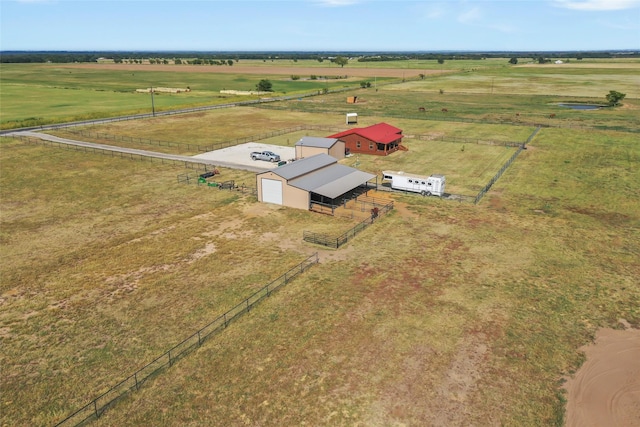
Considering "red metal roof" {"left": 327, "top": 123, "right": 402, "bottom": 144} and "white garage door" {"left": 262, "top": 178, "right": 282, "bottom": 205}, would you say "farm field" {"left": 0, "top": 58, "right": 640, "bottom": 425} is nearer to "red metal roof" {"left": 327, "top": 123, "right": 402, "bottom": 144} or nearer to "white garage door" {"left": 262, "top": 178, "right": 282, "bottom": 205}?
"white garage door" {"left": 262, "top": 178, "right": 282, "bottom": 205}

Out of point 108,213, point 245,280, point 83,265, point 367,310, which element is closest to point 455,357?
point 367,310

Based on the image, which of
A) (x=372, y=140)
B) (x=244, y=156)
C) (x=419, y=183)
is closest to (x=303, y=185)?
(x=419, y=183)

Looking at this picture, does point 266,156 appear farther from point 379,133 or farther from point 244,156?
point 379,133

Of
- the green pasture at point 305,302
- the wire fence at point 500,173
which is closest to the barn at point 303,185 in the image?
the green pasture at point 305,302

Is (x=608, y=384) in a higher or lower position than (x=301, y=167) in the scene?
lower

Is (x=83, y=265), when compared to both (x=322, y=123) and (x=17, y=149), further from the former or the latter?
(x=322, y=123)

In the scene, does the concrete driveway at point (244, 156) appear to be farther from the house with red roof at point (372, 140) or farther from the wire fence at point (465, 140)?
the wire fence at point (465, 140)

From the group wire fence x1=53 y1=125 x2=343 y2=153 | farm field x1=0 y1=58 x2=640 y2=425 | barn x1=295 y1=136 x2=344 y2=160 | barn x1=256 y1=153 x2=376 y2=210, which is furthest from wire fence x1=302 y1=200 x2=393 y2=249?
wire fence x1=53 y1=125 x2=343 y2=153
